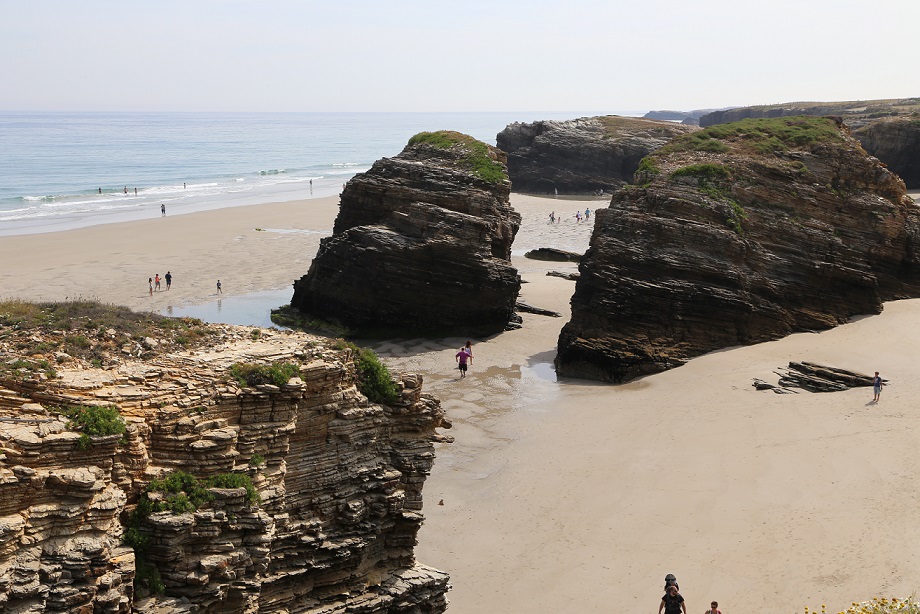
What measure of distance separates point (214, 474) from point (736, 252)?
2304cm

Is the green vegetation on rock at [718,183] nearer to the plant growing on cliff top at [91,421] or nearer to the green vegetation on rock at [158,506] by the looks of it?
the green vegetation on rock at [158,506]

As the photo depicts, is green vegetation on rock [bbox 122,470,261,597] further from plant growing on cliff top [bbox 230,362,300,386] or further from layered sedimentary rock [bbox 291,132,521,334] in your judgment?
layered sedimentary rock [bbox 291,132,521,334]

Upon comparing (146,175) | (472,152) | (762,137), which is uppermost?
(762,137)

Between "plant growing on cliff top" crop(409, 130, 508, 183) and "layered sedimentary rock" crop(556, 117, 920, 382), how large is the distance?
5232mm

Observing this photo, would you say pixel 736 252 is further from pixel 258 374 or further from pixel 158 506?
pixel 158 506

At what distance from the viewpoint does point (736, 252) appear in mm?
30594

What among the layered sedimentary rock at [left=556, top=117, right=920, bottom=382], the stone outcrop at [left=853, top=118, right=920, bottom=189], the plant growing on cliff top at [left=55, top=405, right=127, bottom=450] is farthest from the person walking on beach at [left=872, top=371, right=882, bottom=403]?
the stone outcrop at [left=853, top=118, right=920, bottom=189]

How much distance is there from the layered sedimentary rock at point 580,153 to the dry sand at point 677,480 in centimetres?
5071

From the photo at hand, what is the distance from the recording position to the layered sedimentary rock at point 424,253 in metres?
33.4

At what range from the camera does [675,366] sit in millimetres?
29578

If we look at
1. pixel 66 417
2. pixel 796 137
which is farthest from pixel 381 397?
pixel 796 137

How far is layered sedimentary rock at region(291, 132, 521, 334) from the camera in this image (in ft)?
110

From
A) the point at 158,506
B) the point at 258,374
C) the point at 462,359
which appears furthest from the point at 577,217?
the point at 158,506

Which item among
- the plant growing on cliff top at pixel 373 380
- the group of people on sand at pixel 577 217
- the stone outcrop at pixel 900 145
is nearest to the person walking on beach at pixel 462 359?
the plant growing on cliff top at pixel 373 380
